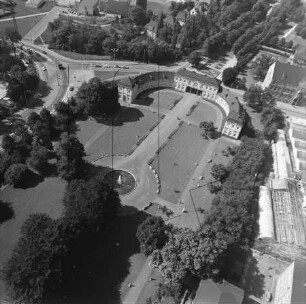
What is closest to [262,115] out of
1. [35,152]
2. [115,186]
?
[115,186]

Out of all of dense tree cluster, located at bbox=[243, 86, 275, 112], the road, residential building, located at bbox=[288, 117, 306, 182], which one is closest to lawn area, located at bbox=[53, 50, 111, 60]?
the road

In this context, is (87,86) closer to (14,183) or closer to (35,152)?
(35,152)

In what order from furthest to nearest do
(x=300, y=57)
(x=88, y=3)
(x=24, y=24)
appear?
(x=88, y=3)
(x=300, y=57)
(x=24, y=24)

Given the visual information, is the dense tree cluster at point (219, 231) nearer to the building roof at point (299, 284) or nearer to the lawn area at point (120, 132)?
the building roof at point (299, 284)

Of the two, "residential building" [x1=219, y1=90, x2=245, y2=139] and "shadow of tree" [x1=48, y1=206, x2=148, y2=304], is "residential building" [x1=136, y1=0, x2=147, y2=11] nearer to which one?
"residential building" [x1=219, y1=90, x2=245, y2=139]

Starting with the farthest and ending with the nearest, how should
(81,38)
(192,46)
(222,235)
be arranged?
1. (192,46)
2. (81,38)
3. (222,235)

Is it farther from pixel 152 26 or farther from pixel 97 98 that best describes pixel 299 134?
pixel 152 26

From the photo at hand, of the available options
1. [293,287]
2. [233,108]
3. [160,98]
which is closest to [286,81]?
[233,108]
